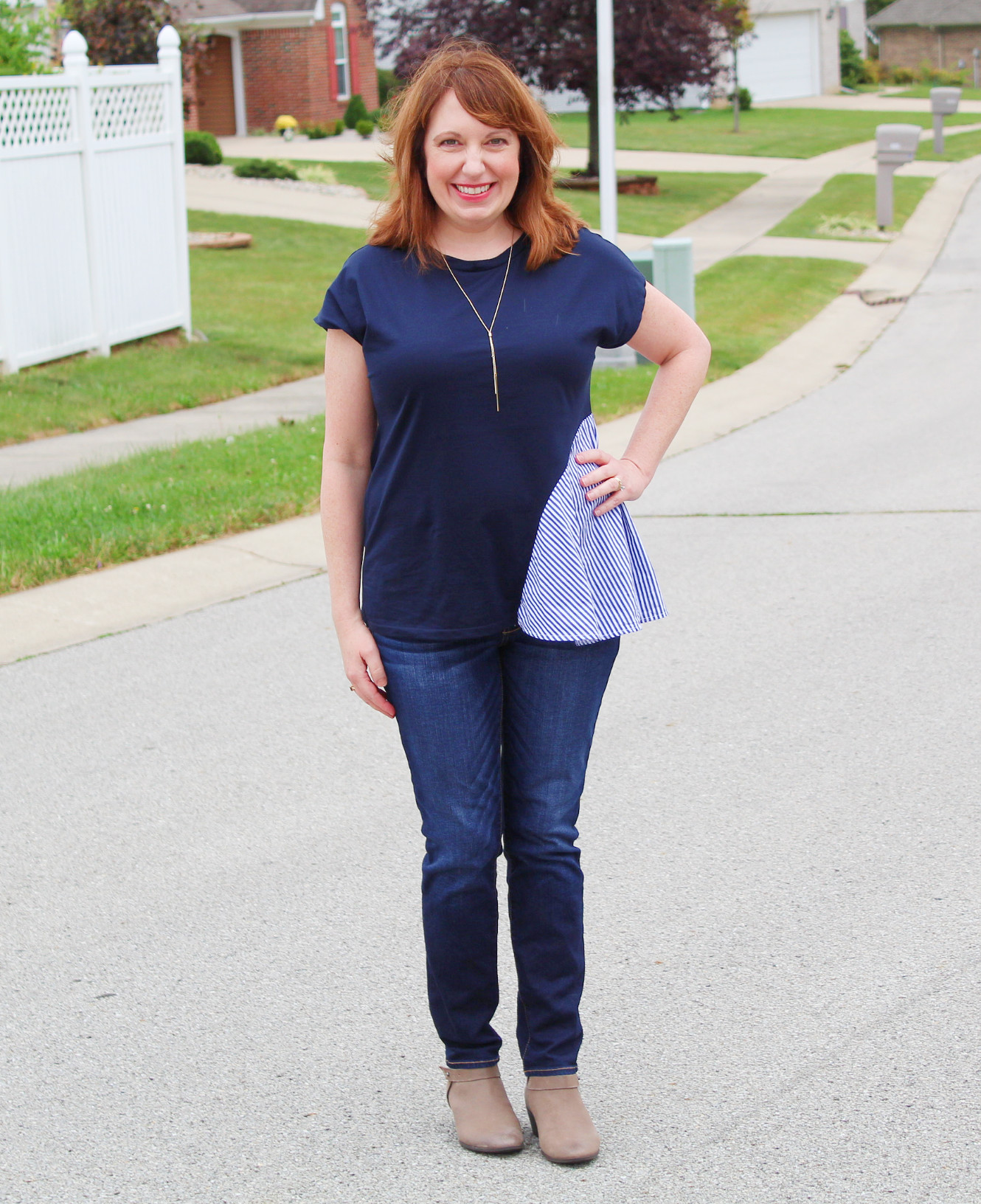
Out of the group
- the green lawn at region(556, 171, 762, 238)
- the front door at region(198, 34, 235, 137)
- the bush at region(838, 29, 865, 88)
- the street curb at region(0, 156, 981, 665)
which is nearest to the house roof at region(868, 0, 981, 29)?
the bush at region(838, 29, 865, 88)

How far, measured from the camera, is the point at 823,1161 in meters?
2.90

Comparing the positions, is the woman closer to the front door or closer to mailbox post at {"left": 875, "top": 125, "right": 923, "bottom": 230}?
mailbox post at {"left": 875, "top": 125, "right": 923, "bottom": 230}

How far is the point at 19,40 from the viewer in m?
12.8

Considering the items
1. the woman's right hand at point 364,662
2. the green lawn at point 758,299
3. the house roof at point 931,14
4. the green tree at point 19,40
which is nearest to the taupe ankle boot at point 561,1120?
the woman's right hand at point 364,662

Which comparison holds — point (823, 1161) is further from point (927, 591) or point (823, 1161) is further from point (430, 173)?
point (927, 591)

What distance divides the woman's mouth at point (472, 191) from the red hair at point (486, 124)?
7cm

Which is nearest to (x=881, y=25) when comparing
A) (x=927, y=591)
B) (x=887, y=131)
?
(x=887, y=131)

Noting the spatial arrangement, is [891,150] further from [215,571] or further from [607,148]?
[215,571]

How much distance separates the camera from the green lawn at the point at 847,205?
20984mm

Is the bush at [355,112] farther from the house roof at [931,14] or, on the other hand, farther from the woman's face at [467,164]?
the house roof at [931,14]

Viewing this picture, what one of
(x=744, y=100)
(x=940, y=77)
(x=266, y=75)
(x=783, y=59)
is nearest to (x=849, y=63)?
(x=940, y=77)

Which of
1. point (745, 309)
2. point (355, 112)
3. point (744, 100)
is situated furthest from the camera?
point (744, 100)

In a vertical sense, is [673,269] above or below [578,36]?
below

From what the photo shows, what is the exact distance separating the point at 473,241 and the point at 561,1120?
5.41 ft
